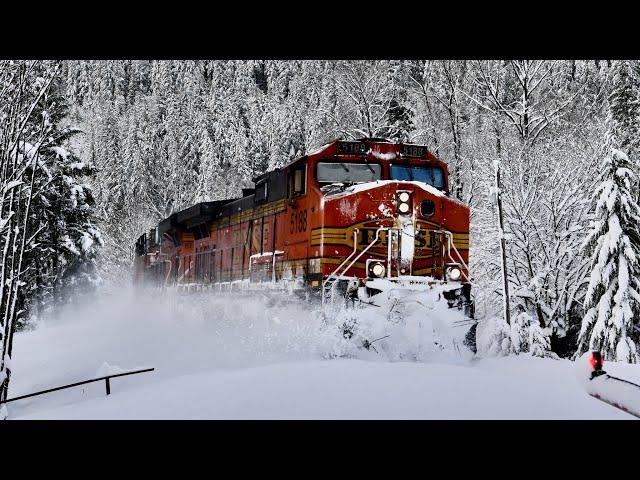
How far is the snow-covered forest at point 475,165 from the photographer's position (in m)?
16.8

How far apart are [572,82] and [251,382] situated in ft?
101

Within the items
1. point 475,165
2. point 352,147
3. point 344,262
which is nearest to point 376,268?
point 344,262

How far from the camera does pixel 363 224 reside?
39.0 ft

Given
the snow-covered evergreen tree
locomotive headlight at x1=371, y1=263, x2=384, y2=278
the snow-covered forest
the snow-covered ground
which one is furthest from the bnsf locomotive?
the snow-covered evergreen tree

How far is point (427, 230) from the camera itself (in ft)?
39.8

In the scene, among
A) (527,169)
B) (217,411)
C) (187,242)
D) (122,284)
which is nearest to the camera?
(217,411)

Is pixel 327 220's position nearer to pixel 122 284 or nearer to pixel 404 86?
pixel 404 86

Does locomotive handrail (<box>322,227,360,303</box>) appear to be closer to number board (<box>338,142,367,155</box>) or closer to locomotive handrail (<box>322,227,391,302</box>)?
locomotive handrail (<box>322,227,391,302</box>)

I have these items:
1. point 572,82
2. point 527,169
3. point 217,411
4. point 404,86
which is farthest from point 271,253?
point 572,82

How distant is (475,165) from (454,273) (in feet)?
60.1

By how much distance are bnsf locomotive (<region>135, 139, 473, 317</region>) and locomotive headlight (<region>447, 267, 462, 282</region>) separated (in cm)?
2

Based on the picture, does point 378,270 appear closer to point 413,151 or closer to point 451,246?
point 451,246

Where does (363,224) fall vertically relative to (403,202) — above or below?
below
